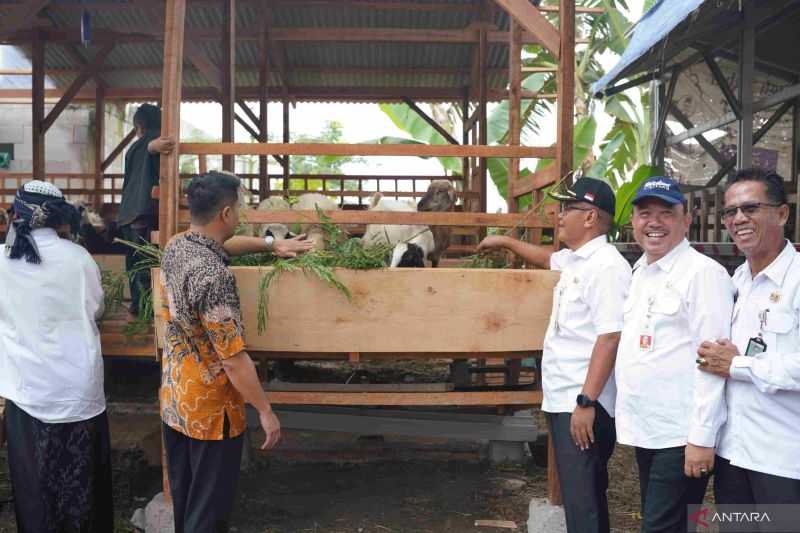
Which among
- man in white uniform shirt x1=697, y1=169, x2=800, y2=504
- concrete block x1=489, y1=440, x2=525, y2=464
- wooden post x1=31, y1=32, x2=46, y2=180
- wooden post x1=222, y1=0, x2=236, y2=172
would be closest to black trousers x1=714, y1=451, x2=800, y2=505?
man in white uniform shirt x1=697, y1=169, x2=800, y2=504

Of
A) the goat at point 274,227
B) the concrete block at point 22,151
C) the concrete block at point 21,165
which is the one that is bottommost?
the goat at point 274,227

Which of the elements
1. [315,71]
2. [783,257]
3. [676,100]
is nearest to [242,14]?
[315,71]

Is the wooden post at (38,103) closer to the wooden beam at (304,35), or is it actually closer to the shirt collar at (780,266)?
the wooden beam at (304,35)

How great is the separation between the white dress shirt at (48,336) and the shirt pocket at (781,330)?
314 cm

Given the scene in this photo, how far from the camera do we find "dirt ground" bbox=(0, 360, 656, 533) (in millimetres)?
4832

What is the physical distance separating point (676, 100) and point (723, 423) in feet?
26.9

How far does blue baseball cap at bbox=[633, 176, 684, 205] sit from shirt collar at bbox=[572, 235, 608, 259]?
14.7 inches

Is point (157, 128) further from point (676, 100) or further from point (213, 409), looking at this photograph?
point (676, 100)

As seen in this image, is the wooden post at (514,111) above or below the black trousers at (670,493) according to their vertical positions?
above

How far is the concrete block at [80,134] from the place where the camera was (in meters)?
13.8

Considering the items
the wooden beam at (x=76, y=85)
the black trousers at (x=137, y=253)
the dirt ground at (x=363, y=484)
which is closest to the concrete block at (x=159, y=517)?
the dirt ground at (x=363, y=484)

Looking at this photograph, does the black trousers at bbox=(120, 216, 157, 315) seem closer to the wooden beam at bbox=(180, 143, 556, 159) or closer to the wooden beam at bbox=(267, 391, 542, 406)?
the wooden beam at bbox=(180, 143, 556, 159)

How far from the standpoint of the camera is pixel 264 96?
9125 millimetres

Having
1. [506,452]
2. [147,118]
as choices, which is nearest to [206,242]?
[147,118]
